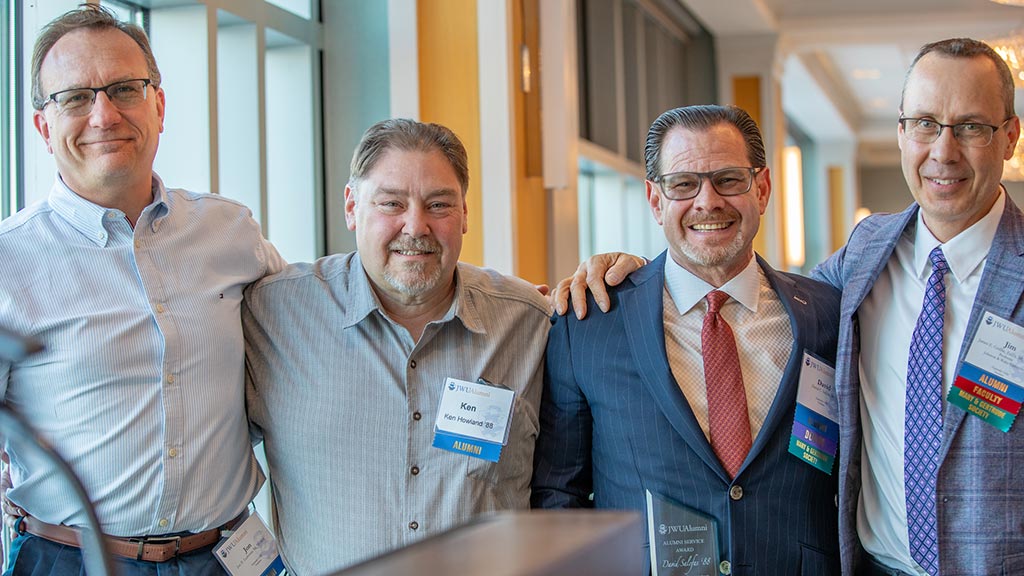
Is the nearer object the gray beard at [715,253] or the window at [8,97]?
the gray beard at [715,253]

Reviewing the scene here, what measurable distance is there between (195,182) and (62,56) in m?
1.11

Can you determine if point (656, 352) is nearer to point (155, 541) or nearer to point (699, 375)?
point (699, 375)

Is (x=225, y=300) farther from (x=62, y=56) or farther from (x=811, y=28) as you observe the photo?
(x=811, y=28)

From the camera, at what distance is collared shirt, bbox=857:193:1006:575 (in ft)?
6.41

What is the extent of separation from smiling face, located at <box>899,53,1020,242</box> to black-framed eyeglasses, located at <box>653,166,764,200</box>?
34 centimetres

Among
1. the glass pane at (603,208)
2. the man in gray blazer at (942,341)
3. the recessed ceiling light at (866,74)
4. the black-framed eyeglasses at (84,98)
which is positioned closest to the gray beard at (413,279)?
the black-framed eyeglasses at (84,98)

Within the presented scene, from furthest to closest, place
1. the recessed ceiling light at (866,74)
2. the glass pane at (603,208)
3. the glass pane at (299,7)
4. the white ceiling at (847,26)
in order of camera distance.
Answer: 1. the recessed ceiling light at (866,74)
2. the white ceiling at (847,26)
3. the glass pane at (603,208)
4. the glass pane at (299,7)

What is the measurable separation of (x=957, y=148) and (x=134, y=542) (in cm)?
179

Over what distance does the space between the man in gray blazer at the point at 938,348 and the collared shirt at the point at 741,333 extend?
136 mm

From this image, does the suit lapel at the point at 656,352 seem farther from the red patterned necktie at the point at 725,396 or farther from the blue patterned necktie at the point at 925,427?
the blue patterned necktie at the point at 925,427

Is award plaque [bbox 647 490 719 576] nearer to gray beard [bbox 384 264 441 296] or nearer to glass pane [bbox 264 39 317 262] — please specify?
gray beard [bbox 384 264 441 296]

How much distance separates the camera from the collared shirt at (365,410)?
2.04 m

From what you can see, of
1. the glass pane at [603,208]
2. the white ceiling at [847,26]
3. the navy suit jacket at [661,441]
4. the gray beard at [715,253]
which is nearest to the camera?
the navy suit jacket at [661,441]

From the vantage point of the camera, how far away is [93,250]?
1.90 m
